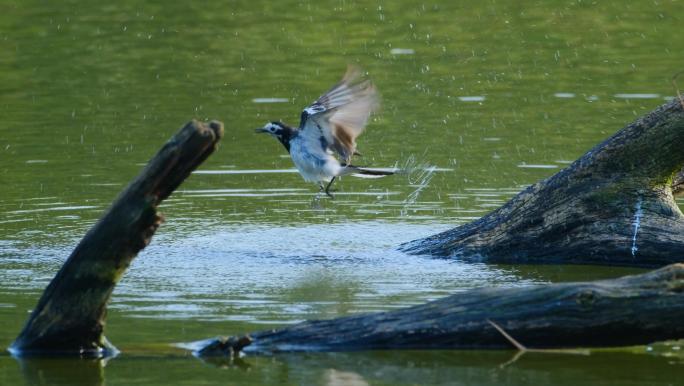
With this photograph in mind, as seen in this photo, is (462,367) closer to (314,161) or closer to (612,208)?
(612,208)

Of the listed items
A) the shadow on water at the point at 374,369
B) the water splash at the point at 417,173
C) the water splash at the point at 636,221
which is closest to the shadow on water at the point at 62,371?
the shadow on water at the point at 374,369

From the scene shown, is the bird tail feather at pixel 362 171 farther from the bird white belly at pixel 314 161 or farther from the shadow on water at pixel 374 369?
the shadow on water at pixel 374 369

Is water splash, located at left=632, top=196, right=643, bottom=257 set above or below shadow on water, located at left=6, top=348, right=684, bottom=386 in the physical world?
above

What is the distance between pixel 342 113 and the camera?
1179 cm

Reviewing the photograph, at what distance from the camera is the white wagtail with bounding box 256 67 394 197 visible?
11.6m

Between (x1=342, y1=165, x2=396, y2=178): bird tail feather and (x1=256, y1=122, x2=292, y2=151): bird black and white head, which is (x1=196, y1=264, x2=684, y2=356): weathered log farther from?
(x1=256, y1=122, x2=292, y2=151): bird black and white head

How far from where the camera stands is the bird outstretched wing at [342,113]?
37.8 feet

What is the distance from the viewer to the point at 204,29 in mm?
26859

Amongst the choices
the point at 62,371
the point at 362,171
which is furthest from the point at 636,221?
the point at 62,371

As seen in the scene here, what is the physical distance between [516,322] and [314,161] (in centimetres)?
402

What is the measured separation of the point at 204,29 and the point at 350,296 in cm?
1678

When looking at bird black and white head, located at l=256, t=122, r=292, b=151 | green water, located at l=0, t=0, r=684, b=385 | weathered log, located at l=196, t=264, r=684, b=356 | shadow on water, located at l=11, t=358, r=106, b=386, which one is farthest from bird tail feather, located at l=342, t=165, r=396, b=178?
shadow on water, located at l=11, t=358, r=106, b=386

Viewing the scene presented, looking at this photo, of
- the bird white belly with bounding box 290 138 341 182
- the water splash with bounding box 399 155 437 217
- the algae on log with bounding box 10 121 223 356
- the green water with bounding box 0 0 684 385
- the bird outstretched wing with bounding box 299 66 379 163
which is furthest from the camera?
the water splash with bounding box 399 155 437 217

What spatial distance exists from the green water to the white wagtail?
770 mm
